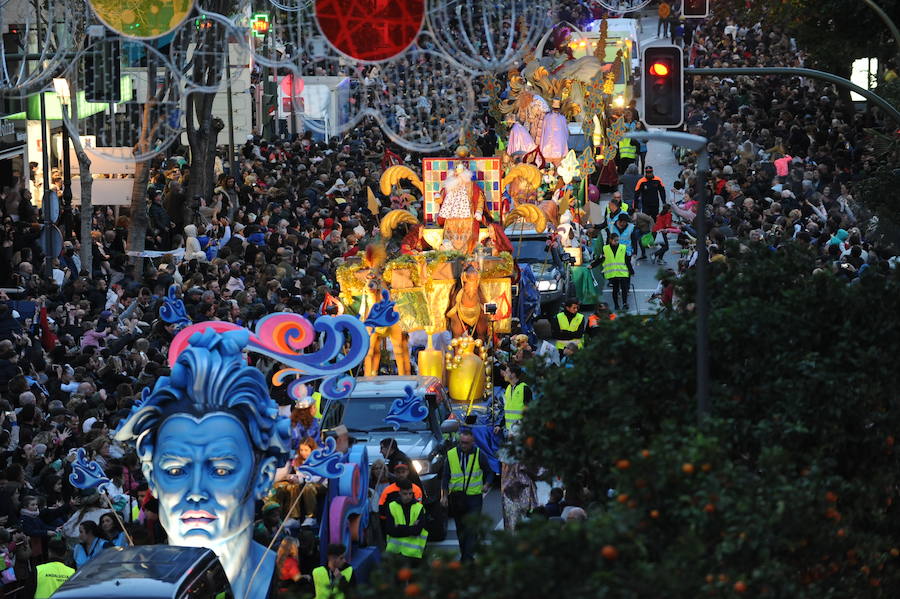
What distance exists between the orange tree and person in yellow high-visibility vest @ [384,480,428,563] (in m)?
3.31

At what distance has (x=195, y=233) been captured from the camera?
97.2 ft

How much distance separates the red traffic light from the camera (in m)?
17.4

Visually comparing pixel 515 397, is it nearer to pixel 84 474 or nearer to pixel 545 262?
pixel 84 474

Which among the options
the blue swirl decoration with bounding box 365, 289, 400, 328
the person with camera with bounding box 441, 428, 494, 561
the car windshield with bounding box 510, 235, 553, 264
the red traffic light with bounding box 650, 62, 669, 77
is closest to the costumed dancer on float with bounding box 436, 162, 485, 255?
the car windshield with bounding box 510, 235, 553, 264

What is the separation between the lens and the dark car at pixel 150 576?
470 inches

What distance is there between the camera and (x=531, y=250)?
101 ft

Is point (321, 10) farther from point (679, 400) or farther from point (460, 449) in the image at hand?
point (679, 400)

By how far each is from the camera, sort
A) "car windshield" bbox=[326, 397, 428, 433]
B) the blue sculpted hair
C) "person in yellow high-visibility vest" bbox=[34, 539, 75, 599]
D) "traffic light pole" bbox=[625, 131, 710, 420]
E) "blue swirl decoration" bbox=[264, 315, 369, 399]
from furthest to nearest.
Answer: "car windshield" bbox=[326, 397, 428, 433] < "blue swirl decoration" bbox=[264, 315, 369, 399] < the blue sculpted hair < "person in yellow high-visibility vest" bbox=[34, 539, 75, 599] < "traffic light pole" bbox=[625, 131, 710, 420]

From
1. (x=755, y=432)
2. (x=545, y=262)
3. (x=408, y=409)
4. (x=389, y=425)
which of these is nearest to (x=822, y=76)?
(x=408, y=409)

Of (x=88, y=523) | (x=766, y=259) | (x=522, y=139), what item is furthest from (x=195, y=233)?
(x=766, y=259)

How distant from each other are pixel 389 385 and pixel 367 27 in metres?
4.08

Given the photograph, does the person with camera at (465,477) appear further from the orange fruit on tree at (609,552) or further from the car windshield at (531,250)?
the car windshield at (531,250)

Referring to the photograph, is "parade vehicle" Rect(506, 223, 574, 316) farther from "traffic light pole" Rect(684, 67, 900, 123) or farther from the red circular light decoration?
"traffic light pole" Rect(684, 67, 900, 123)

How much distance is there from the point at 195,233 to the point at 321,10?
9.44 m
